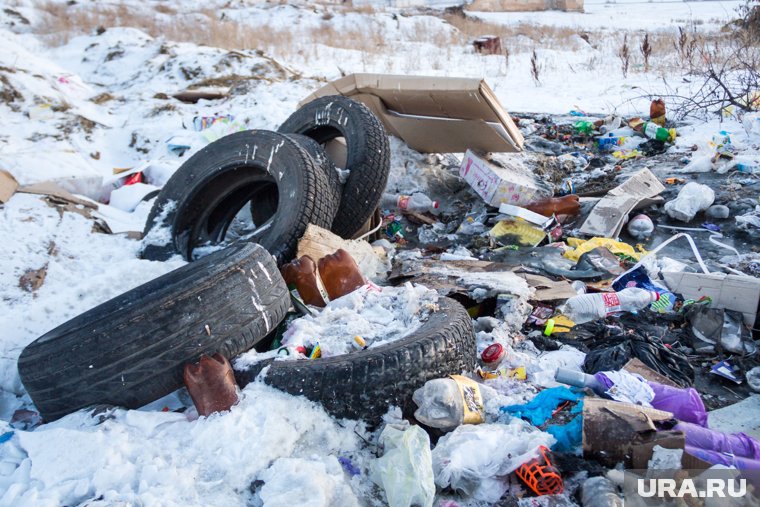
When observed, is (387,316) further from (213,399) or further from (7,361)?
(7,361)

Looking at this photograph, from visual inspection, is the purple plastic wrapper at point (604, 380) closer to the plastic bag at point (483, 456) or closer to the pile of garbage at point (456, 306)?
the pile of garbage at point (456, 306)

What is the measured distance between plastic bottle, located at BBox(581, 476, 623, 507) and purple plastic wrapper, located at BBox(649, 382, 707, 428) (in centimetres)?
62

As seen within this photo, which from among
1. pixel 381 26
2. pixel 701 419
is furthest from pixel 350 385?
pixel 381 26

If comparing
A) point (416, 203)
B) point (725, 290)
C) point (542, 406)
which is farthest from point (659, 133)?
point (542, 406)

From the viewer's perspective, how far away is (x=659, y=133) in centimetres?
650

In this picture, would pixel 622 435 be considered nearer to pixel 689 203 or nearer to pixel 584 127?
pixel 689 203

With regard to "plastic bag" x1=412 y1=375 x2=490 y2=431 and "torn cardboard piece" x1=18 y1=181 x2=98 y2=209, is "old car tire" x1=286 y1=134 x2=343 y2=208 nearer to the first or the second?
"torn cardboard piece" x1=18 y1=181 x2=98 y2=209

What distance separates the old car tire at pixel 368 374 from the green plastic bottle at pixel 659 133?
515 cm

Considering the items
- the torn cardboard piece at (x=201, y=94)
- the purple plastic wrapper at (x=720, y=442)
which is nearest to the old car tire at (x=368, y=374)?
the purple plastic wrapper at (x=720, y=442)

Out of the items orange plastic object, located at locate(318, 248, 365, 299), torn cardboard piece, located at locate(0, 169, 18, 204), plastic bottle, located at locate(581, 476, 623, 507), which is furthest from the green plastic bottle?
torn cardboard piece, located at locate(0, 169, 18, 204)

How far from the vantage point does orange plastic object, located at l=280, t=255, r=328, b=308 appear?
3.21m

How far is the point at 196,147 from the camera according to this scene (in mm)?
6512

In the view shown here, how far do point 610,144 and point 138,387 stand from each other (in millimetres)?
5943

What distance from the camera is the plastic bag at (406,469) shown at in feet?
6.24
